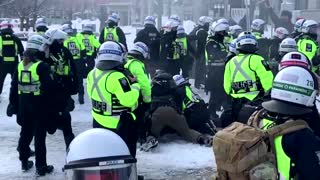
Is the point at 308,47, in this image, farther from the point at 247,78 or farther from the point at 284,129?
the point at 284,129

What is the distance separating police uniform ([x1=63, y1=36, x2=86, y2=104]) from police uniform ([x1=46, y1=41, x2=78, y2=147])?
3.65 meters

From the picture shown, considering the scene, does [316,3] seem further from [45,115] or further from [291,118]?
[291,118]

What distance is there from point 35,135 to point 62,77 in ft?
5.74

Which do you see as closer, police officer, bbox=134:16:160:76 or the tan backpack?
the tan backpack

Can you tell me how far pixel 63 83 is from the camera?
9883 millimetres

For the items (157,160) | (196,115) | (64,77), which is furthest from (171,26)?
(157,160)

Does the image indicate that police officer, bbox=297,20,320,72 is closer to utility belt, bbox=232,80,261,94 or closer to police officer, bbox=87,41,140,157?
utility belt, bbox=232,80,261,94

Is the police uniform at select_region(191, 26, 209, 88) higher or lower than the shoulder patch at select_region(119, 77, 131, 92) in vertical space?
lower

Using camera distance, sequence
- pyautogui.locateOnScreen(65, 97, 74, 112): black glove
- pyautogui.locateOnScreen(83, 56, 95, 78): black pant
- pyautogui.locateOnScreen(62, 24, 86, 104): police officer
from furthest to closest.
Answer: pyautogui.locateOnScreen(83, 56, 95, 78): black pant, pyautogui.locateOnScreen(62, 24, 86, 104): police officer, pyautogui.locateOnScreen(65, 97, 74, 112): black glove

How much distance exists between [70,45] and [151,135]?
16.2 ft

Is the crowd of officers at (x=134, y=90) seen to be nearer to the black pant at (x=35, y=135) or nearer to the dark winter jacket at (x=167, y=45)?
the black pant at (x=35, y=135)

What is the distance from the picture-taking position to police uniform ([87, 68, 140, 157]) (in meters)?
6.92

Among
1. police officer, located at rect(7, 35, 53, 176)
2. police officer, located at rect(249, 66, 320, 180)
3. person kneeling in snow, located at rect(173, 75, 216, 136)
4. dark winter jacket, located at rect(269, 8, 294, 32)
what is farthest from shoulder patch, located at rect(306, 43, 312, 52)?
dark winter jacket, located at rect(269, 8, 294, 32)

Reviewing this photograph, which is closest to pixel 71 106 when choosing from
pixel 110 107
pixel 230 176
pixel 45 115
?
pixel 45 115
